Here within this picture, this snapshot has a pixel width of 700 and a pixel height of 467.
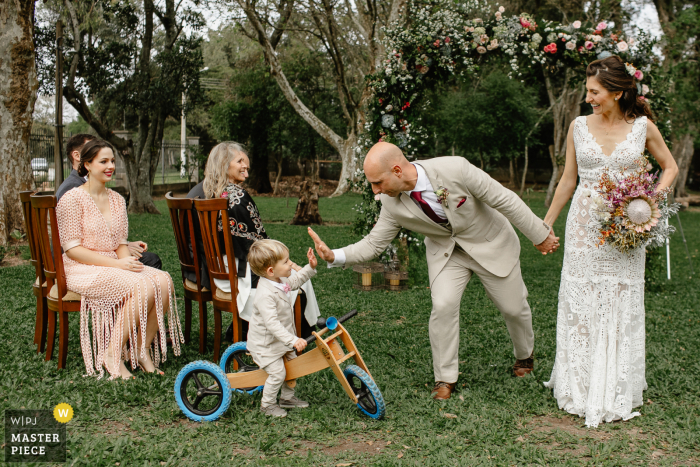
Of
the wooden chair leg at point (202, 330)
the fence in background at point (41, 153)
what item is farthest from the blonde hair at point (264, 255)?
the fence in background at point (41, 153)

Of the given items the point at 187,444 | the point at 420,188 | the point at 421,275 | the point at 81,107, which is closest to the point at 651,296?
the point at 421,275

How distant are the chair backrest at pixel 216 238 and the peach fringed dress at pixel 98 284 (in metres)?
0.44

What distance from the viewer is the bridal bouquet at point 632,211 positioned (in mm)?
3670

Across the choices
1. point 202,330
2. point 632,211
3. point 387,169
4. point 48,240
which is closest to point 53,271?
point 48,240

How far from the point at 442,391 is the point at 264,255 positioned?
158 centimetres

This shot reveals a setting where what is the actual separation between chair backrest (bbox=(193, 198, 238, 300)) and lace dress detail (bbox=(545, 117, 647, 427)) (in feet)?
7.75

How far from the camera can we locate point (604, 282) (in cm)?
397

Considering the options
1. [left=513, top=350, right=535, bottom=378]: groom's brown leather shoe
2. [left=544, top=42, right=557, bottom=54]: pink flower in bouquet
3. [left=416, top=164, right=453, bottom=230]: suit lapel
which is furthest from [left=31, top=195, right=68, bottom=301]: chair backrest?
[left=544, top=42, right=557, bottom=54]: pink flower in bouquet

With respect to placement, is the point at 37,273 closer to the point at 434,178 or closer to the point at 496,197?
the point at 434,178

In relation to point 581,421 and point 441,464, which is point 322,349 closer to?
point 441,464

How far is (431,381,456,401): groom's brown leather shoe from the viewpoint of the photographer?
13.7 feet

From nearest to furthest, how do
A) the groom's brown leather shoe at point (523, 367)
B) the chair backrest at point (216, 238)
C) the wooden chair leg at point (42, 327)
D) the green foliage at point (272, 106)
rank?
the chair backrest at point (216, 238)
the groom's brown leather shoe at point (523, 367)
the wooden chair leg at point (42, 327)
the green foliage at point (272, 106)

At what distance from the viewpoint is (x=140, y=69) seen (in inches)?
728

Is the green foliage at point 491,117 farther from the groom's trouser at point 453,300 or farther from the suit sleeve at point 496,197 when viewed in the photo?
the suit sleeve at point 496,197
